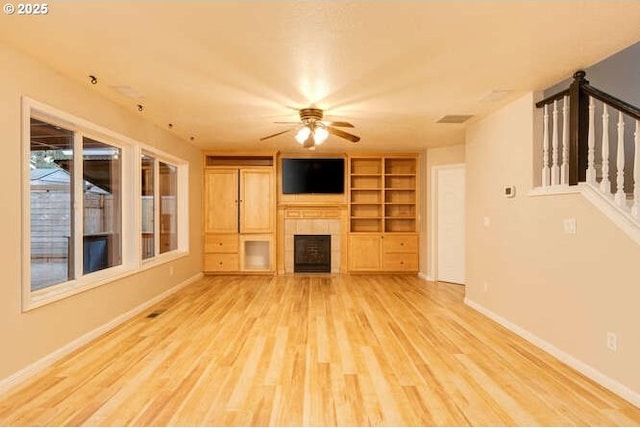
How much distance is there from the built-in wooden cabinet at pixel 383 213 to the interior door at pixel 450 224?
65 cm

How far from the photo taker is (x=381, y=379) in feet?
8.75

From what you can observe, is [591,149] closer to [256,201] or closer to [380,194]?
[380,194]

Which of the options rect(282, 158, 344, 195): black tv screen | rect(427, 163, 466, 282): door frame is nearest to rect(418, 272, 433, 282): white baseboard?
rect(427, 163, 466, 282): door frame

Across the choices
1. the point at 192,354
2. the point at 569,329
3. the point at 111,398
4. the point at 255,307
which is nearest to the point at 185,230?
the point at 255,307

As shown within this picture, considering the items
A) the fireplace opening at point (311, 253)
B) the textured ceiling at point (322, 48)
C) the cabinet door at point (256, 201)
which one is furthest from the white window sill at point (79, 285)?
the fireplace opening at point (311, 253)

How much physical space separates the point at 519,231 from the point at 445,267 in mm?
2908

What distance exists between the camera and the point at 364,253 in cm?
720

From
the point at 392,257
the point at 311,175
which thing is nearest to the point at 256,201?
the point at 311,175

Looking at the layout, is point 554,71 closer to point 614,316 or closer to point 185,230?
point 614,316

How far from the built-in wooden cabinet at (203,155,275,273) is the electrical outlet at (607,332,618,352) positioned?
5.45 metres

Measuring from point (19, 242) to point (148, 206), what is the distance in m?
2.45

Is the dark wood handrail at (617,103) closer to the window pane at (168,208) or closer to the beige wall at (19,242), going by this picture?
the beige wall at (19,242)

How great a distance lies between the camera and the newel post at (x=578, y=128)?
3.05 m

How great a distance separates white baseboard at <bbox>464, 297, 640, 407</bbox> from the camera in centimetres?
241
